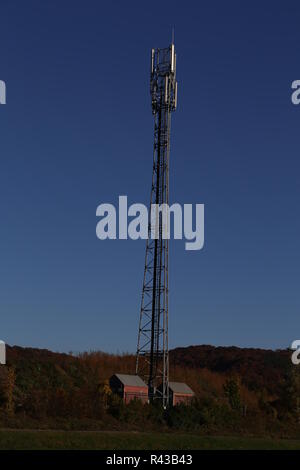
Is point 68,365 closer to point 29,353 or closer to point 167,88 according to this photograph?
point 29,353

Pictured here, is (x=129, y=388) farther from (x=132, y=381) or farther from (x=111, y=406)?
(x=111, y=406)

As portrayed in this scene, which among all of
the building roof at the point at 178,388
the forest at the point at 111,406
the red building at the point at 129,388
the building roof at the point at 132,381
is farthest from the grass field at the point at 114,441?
the building roof at the point at 178,388

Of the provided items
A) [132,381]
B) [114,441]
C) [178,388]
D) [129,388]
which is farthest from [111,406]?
[114,441]

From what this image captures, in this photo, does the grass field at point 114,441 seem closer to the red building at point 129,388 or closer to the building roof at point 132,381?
the red building at point 129,388

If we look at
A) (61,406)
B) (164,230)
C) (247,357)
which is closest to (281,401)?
(164,230)

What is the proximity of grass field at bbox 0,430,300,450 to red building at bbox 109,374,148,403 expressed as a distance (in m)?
18.2

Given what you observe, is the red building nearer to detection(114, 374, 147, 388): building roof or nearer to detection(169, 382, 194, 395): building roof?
detection(114, 374, 147, 388): building roof

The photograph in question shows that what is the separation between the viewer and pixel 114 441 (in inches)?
1496

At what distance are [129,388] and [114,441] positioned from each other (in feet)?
78.4

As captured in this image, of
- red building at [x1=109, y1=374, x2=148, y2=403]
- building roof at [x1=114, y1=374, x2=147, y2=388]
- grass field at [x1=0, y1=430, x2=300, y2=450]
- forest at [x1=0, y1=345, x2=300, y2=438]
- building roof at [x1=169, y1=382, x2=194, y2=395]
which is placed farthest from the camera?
building roof at [x1=169, y1=382, x2=194, y2=395]

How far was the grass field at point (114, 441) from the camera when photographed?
34.7m

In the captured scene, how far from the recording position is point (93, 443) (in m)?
36.6

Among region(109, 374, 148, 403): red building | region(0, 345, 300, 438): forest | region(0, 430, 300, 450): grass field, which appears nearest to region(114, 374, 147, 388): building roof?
region(109, 374, 148, 403): red building

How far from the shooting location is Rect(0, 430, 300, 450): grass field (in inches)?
1366
